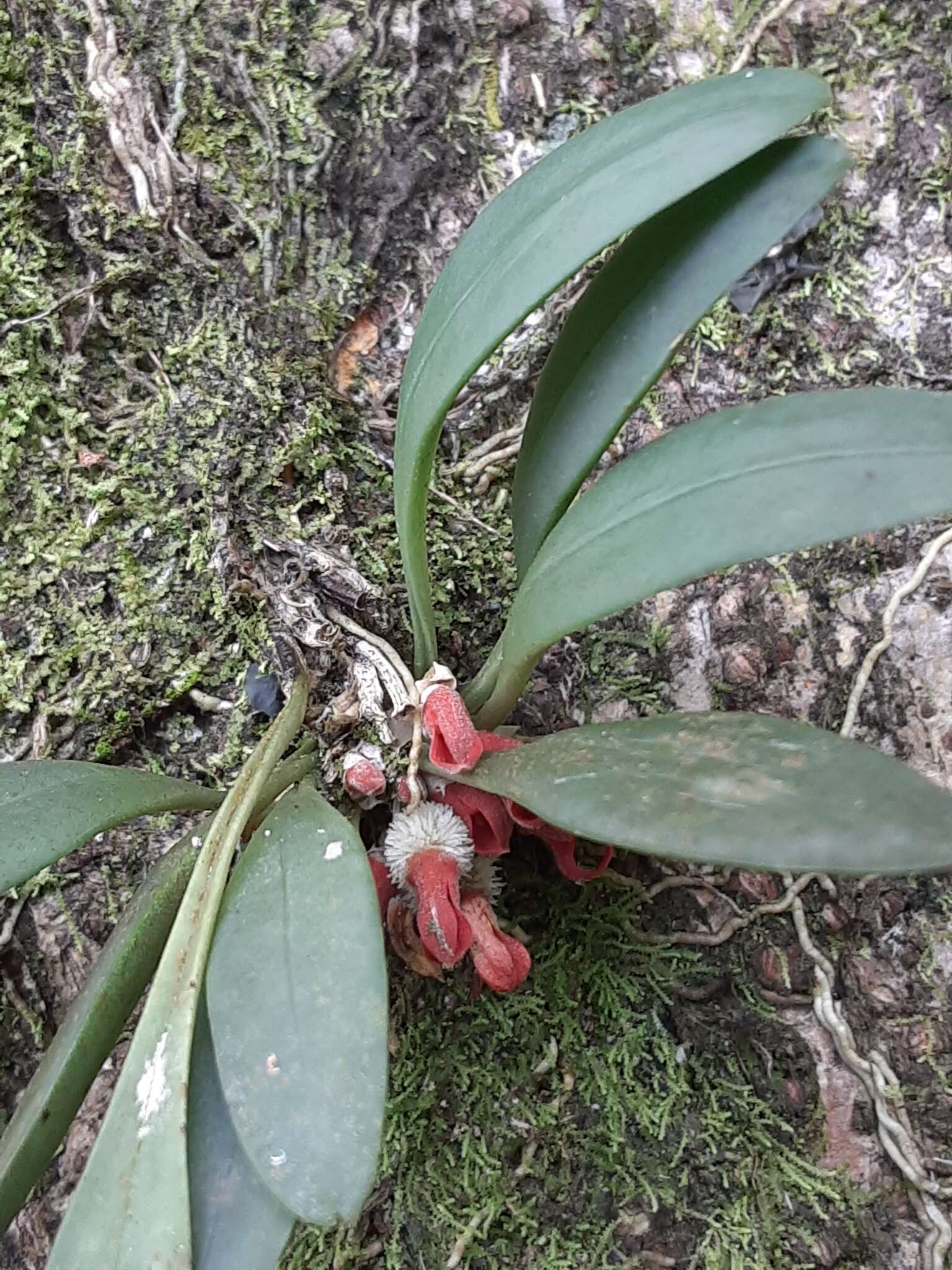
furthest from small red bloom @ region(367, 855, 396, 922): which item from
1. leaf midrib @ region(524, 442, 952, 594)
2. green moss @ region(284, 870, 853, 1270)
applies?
leaf midrib @ region(524, 442, 952, 594)

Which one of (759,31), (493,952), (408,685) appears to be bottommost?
(493,952)

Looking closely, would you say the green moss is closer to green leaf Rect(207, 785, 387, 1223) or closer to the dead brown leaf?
green leaf Rect(207, 785, 387, 1223)

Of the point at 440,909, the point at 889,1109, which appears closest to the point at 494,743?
the point at 440,909

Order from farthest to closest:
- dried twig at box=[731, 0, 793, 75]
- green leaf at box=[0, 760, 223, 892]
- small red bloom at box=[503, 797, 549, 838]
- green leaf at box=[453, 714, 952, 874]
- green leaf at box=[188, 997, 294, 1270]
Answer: dried twig at box=[731, 0, 793, 75] → small red bloom at box=[503, 797, 549, 838] → green leaf at box=[0, 760, 223, 892] → green leaf at box=[188, 997, 294, 1270] → green leaf at box=[453, 714, 952, 874]

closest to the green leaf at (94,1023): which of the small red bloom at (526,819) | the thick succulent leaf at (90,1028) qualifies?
the thick succulent leaf at (90,1028)

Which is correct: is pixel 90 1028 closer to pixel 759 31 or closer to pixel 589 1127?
pixel 589 1127

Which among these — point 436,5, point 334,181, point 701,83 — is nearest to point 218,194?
point 334,181
